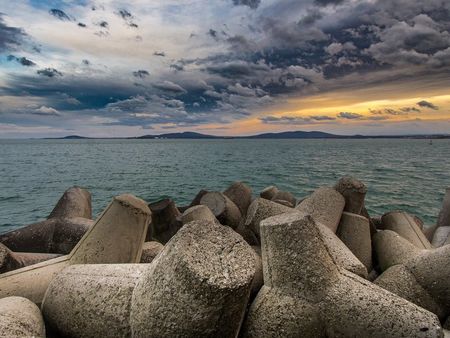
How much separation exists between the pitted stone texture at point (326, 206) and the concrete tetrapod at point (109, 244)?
104 inches

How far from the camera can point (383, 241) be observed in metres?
5.72

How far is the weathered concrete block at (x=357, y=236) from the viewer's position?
5.57m

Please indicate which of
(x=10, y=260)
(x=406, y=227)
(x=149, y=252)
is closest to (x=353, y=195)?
(x=406, y=227)

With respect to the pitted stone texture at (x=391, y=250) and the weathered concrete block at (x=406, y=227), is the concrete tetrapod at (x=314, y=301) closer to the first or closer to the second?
the pitted stone texture at (x=391, y=250)

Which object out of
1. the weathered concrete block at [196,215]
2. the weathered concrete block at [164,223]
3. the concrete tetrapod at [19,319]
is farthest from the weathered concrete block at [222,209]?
the concrete tetrapod at [19,319]

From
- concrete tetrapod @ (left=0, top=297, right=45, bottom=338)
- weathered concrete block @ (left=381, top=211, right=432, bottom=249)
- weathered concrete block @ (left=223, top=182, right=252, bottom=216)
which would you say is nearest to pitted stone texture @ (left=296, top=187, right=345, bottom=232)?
weathered concrete block @ (left=381, top=211, right=432, bottom=249)

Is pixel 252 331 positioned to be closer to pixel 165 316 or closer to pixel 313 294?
pixel 313 294

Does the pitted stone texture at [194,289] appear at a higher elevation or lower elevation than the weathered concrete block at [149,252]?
higher

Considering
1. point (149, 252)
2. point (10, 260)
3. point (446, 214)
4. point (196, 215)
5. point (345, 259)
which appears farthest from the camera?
point (446, 214)

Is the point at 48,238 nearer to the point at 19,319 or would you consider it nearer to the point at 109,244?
the point at 109,244

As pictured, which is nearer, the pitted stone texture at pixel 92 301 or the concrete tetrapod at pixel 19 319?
the concrete tetrapod at pixel 19 319

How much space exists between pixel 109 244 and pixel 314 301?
2413 mm

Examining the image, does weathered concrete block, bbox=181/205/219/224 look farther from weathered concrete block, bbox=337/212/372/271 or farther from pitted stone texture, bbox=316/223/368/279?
pitted stone texture, bbox=316/223/368/279

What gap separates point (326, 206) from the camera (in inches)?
234
